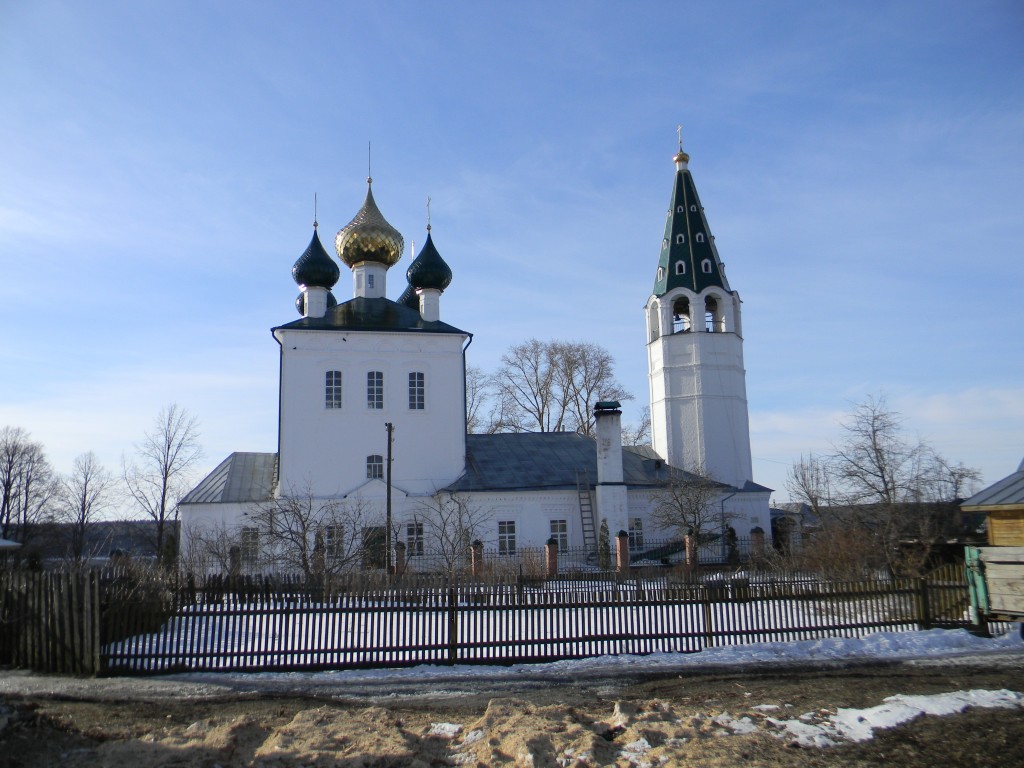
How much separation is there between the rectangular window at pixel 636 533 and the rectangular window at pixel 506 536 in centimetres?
418

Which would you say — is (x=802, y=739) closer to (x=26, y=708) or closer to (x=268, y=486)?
(x=26, y=708)

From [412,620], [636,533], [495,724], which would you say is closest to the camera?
[495,724]

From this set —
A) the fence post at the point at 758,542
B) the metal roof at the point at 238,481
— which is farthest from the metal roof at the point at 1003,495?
the metal roof at the point at 238,481

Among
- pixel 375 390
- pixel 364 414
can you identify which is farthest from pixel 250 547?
pixel 375 390

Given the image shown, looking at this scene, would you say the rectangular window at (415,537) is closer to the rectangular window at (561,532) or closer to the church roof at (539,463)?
the church roof at (539,463)

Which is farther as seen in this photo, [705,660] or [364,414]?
[364,414]

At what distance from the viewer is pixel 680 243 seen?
106 ft

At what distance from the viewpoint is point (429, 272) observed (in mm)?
29703

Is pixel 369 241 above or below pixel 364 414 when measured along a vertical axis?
above

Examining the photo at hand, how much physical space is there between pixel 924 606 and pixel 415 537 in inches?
669

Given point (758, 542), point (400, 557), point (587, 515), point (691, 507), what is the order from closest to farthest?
point (400, 557), point (691, 507), point (758, 542), point (587, 515)

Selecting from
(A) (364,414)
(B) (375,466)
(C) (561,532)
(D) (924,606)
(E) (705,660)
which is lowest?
(E) (705,660)

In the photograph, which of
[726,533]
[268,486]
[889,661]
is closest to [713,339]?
[726,533]

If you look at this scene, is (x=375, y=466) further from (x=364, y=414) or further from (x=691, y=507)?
(x=691, y=507)
